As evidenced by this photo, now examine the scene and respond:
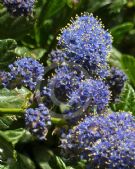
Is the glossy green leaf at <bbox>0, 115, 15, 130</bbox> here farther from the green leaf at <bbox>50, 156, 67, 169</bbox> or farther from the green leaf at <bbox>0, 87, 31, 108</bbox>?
the green leaf at <bbox>50, 156, 67, 169</bbox>

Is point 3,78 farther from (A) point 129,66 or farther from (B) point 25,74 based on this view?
(A) point 129,66

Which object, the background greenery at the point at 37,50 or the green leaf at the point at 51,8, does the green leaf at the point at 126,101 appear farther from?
the green leaf at the point at 51,8

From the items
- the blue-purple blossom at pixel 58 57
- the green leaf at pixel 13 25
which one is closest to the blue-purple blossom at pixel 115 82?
the blue-purple blossom at pixel 58 57

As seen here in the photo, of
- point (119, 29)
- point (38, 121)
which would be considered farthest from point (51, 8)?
point (38, 121)

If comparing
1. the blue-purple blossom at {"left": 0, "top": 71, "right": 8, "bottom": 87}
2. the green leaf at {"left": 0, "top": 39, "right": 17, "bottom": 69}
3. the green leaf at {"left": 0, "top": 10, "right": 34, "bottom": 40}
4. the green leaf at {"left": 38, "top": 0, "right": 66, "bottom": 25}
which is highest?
the green leaf at {"left": 38, "top": 0, "right": 66, "bottom": 25}

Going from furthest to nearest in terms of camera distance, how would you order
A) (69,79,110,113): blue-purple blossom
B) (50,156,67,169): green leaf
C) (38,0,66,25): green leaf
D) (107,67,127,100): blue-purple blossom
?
(38,0,66,25): green leaf, (107,67,127,100): blue-purple blossom, (50,156,67,169): green leaf, (69,79,110,113): blue-purple blossom

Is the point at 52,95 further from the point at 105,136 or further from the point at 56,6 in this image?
the point at 56,6

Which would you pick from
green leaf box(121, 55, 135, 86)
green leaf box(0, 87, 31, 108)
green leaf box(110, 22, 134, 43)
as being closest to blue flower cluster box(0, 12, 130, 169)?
green leaf box(0, 87, 31, 108)
